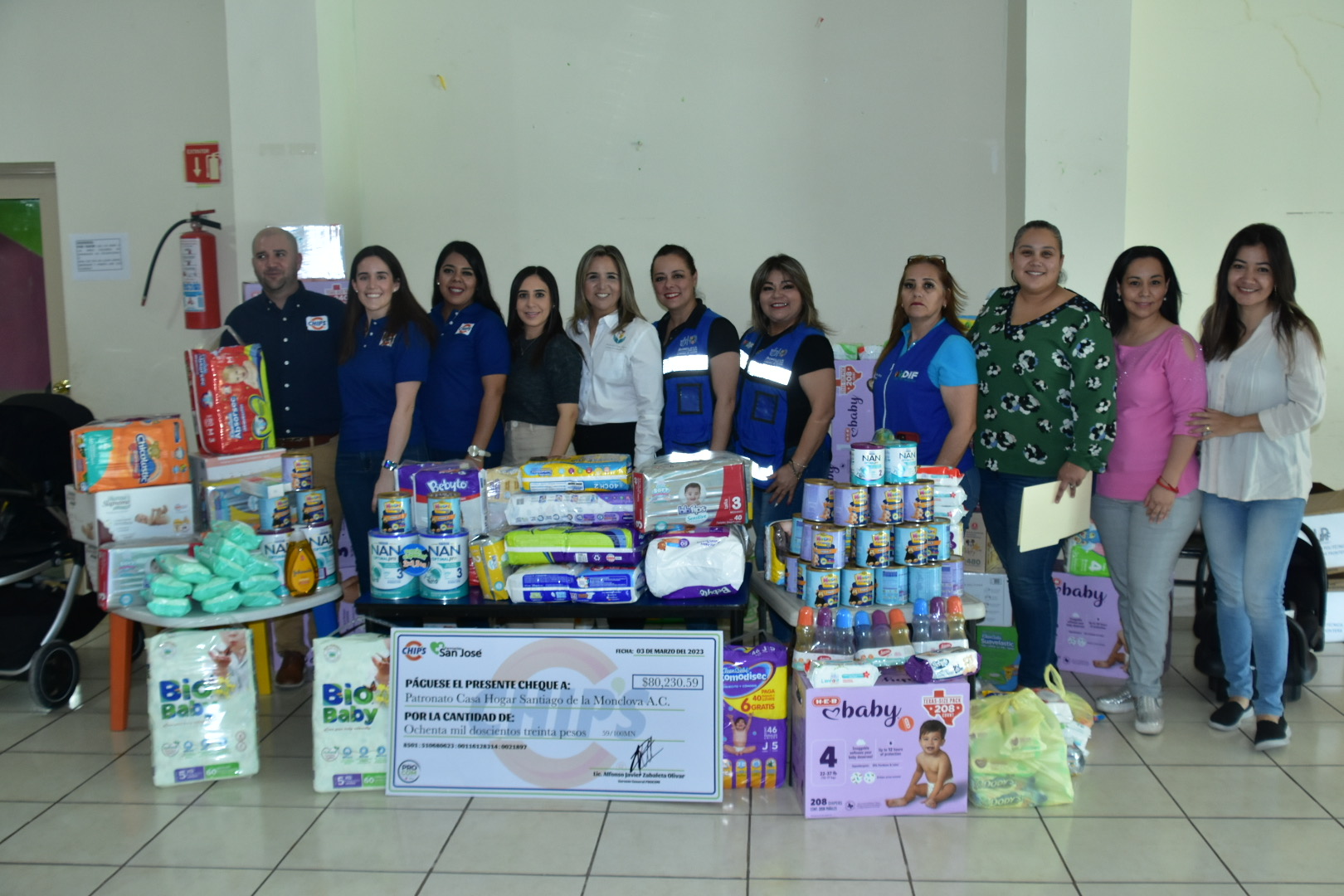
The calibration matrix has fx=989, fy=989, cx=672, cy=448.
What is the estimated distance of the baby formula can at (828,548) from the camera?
2.89m

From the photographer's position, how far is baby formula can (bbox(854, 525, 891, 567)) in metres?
2.90

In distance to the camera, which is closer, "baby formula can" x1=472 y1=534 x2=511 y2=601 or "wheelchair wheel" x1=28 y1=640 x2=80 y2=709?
"baby formula can" x1=472 y1=534 x2=511 y2=601

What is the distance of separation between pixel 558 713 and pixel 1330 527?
11.2 feet

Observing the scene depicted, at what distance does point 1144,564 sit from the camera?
10.8ft

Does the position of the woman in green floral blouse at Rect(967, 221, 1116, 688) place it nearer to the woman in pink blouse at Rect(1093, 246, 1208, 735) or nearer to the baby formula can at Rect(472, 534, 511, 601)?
the woman in pink blouse at Rect(1093, 246, 1208, 735)

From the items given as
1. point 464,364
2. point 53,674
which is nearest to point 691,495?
point 464,364

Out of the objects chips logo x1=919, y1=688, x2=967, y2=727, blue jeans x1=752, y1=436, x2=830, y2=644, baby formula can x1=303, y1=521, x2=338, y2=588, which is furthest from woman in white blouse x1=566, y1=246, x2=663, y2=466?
chips logo x1=919, y1=688, x2=967, y2=727

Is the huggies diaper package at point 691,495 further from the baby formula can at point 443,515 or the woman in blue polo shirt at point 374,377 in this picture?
the woman in blue polo shirt at point 374,377

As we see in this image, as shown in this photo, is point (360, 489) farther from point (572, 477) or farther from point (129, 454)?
point (572, 477)

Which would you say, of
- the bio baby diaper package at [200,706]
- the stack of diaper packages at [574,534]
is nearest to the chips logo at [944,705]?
the stack of diaper packages at [574,534]

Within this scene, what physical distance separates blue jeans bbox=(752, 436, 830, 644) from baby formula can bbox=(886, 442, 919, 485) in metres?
0.70

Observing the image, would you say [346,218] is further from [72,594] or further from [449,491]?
[449,491]

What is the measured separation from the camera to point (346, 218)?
506 cm

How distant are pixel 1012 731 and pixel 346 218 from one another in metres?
3.98
